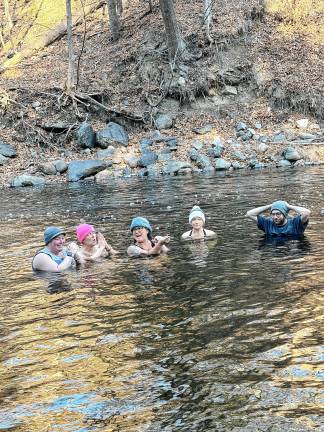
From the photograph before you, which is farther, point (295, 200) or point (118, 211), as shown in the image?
point (118, 211)

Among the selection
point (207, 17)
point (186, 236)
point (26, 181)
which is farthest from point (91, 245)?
point (207, 17)

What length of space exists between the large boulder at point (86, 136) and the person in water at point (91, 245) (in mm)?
19129

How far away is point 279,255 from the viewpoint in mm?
10445

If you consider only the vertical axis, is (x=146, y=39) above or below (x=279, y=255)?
above

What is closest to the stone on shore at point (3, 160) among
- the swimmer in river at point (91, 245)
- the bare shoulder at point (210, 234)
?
the swimmer in river at point (91, 245)

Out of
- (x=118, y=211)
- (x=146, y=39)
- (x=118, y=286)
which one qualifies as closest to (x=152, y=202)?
(x=118, y=211)

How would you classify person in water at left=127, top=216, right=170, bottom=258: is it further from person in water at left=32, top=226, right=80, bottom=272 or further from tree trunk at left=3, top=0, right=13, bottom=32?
tree trunk at left=3, top=0, right=13, bottom=32

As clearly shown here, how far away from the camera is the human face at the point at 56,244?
35.9ft

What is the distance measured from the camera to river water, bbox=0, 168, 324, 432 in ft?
15.6

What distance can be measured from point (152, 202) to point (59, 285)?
29.4 feet

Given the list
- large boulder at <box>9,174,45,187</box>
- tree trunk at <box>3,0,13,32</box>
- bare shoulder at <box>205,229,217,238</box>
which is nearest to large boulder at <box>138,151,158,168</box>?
large boulder at <box>9,174,45,187</box>

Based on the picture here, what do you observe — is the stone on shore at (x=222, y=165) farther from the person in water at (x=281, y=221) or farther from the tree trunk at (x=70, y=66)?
the person in water at (x=281, y=221)

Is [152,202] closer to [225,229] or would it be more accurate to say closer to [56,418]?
[225,229]

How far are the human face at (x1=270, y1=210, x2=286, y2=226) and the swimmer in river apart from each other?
10.6ft
